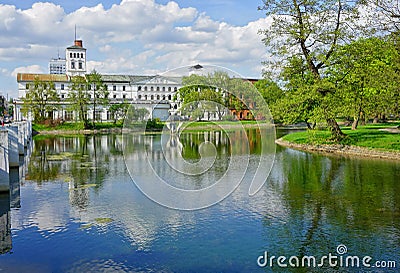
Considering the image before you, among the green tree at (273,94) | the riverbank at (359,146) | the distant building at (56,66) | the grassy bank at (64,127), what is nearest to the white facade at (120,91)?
the grassy bank at (64,127)

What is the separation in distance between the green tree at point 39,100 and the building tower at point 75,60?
92.5 feet

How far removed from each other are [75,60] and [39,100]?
109 feet

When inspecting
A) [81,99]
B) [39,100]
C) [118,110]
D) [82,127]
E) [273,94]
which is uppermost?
[39,100]

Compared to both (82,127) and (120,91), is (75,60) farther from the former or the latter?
(82,127)

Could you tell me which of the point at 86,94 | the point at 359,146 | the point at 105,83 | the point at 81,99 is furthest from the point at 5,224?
the point at 105,83

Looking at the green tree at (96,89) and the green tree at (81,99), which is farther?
the green tree at (96,89)

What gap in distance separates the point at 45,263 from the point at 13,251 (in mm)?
1360

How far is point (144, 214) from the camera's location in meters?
13.4

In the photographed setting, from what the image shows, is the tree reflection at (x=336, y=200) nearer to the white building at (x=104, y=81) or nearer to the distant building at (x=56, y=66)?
the white building at (x=104, y=81)

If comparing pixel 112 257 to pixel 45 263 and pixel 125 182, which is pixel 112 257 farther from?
pixel 125 182

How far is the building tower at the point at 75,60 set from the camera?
96625 millimetres

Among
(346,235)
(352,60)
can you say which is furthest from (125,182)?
(352,60)

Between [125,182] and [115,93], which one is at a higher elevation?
[115,93]

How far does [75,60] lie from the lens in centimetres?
9725
